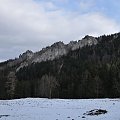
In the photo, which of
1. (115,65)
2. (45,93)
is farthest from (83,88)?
(45,93)

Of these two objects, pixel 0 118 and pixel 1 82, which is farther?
pixel 1 82

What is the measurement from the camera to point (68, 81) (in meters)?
125

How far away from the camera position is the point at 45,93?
135 metres

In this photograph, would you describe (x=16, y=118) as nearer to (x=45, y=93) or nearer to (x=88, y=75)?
(x=88, y=75)

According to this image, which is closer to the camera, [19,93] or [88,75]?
[88,75]

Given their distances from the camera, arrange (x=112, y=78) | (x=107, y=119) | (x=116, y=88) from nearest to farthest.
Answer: (x=107, y=119) < (x=116, y=88) < (x=112, y=78)

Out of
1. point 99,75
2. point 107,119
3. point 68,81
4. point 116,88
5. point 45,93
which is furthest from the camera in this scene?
point 45,93

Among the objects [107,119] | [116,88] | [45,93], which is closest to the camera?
[107,119]

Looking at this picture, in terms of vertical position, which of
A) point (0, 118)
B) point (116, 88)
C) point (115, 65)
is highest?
point (115, 65)

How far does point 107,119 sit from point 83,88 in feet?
252

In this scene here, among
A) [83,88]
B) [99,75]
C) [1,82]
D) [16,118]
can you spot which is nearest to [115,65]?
[99,75]

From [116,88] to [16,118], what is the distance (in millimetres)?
62321

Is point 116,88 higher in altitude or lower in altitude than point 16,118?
higher

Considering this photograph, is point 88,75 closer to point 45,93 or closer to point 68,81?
point 68,81
